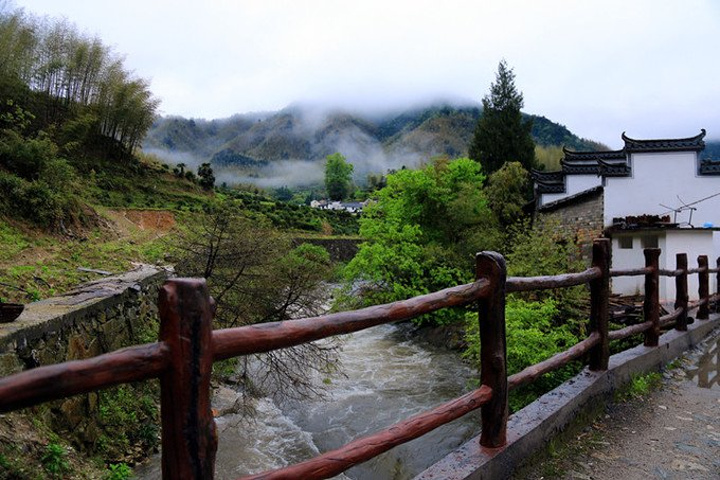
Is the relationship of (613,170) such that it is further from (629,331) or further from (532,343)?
(629,331)

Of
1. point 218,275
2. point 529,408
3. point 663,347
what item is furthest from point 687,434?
point 218,275

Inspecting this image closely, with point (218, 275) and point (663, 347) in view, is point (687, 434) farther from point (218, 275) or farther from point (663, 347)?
point (218, 275)

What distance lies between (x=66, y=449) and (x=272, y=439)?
3.72 meters

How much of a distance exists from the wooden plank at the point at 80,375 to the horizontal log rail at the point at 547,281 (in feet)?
6.55

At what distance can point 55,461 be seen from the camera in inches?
160

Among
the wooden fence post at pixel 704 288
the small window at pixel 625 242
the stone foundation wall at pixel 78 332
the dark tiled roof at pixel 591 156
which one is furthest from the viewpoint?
the dark tiled roof at pixel 591 156

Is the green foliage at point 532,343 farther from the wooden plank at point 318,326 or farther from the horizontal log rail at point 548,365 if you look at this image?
the wooden plank at point 318,326

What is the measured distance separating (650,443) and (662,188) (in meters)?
13.5

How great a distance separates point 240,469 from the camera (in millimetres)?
6398

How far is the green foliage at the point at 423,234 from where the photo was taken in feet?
48.4

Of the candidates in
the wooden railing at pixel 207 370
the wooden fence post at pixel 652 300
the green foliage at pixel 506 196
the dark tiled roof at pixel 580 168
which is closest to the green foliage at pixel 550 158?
the green foliage at pixel 506 196

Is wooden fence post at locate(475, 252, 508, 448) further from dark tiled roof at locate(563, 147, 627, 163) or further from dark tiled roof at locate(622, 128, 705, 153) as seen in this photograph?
dark tiled roof at locate(563, 147, 627, 163)

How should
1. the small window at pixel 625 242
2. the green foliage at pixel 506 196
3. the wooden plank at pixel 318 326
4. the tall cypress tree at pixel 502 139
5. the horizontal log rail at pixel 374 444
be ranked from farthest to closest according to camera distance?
the tall cypress tree at pixel 502 139 → the green foliage at pixel 506 196 → the small window at pixel 625 242 → the horizontal log rail at pixel 374 444 → the wooden plank at pixel 318 326

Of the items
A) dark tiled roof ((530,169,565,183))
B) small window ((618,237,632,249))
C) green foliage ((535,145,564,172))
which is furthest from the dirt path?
green foliage ((535,145,564,172))
